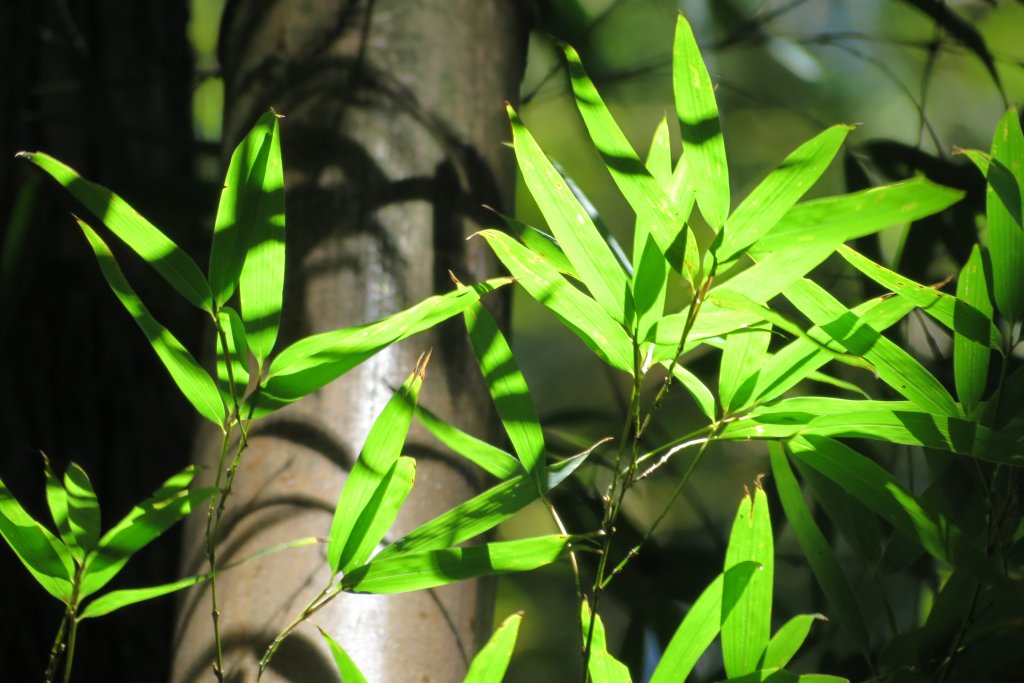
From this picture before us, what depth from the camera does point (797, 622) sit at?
14.7 inches

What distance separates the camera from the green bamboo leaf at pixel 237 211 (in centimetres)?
33

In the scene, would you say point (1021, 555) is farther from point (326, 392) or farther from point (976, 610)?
point (326, 392)

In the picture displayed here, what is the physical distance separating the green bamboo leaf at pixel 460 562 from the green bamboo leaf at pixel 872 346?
0.46 feet

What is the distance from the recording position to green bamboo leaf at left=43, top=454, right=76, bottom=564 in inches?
14.4

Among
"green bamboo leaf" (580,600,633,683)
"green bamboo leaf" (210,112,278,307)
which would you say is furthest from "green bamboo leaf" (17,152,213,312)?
"green bamboo leaf" (580,600,633,683)

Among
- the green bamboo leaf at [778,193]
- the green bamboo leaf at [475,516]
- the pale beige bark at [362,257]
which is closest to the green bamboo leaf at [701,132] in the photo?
the green bamboo leaf at [778,193]

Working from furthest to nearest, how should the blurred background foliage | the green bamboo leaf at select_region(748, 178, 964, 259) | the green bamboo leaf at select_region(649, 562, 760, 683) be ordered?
the blurred background foliage < the green bamboo leaf at select_region(649, 562, 760, 683) < the green bamboo leaf at select_region(748, 178, 964, 259)

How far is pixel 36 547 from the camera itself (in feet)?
1.15

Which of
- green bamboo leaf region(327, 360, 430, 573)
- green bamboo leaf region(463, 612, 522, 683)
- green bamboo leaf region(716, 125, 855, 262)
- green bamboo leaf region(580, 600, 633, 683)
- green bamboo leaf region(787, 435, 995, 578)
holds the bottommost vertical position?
green bamboo leaf region(580, 600, 633, 683)

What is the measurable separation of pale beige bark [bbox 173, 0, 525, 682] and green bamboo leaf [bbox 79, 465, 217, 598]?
8 centimetres

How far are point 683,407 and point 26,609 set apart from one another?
869 mm

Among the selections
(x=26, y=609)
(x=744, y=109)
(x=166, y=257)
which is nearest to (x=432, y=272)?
(x=166, y=257)

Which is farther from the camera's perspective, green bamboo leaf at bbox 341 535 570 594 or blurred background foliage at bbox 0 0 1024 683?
blurred background foliage at bbox 0 0 1024 683

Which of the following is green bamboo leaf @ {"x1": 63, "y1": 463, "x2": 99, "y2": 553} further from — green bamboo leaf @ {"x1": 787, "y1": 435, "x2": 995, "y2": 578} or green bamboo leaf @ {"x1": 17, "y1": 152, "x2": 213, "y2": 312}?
green bamboo leaf @ {"x1": 787, "y1": 435, "x2": 995, "y2": 578}
